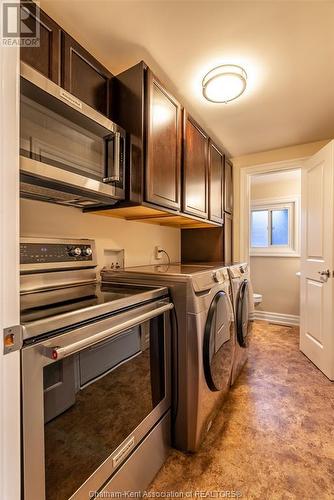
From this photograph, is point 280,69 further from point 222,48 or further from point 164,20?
point 164,20

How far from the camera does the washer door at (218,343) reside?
1263 millimetres

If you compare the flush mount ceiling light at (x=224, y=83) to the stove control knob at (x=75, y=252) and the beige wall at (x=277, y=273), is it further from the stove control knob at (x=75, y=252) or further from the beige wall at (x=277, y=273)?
the beige wall at (x=277, y=273)

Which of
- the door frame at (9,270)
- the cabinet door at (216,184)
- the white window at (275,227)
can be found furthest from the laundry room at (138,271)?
the white window at (275,227)

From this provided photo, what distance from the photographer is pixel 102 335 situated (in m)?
0.83

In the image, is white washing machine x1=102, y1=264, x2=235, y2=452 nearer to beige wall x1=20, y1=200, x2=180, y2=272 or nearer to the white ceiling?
beige wall x1=20, y1=200, x2=180, y2=272

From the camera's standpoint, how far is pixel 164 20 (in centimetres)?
118

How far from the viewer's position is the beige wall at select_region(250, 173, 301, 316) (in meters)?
3.54

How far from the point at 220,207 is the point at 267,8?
1556 millimetres

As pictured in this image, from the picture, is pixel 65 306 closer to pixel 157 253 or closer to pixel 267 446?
pixel 267 446

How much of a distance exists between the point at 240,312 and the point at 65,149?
165cm

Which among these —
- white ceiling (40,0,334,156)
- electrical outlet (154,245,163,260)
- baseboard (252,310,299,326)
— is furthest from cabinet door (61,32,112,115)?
baseboard (252,310,299,326)

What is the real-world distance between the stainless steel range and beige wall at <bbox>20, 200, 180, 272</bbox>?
0.14 meters

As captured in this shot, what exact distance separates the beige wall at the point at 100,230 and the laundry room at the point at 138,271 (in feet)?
0.04

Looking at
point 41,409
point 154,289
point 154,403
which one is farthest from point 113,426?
point 154,289
